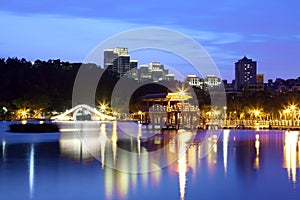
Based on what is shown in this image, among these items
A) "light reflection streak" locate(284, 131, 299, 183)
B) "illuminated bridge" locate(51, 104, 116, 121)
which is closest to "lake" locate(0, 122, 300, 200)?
"light reflection streak" locate(284, 131, 299, 183)

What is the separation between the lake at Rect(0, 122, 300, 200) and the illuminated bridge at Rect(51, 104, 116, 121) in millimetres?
47015

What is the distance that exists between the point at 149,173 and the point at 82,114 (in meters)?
63.9

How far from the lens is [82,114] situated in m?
78.2

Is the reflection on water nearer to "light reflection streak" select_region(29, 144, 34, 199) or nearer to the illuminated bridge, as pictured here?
"light reflection streak" select_region(29, 144, 34, 199)

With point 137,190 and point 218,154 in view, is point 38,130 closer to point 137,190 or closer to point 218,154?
point 218,154

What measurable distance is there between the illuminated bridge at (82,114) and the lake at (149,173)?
47015 mm

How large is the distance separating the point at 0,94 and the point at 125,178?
47.7 m

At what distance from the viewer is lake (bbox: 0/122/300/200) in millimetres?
12188

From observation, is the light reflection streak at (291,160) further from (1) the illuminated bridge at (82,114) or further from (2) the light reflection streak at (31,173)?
(1) the illuminated bridge at (82,114)

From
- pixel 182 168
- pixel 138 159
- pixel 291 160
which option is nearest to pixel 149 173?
pixel 182 168

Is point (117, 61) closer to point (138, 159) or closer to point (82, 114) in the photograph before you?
point (82, 114)

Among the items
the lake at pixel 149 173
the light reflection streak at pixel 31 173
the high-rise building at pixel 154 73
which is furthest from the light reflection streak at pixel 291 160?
the high-rise building at pixel 154 73

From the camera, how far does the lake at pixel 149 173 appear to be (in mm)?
12188

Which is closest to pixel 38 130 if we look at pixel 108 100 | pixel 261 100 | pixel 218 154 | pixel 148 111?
pixel 148 111
